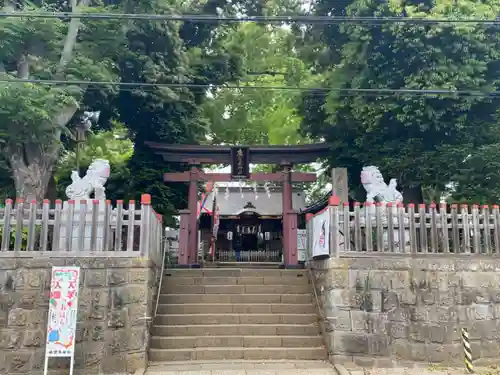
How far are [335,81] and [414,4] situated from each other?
119 inches

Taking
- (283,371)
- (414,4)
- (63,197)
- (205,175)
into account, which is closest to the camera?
(283,371)

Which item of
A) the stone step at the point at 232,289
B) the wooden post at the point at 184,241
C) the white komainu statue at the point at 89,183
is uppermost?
the white komainu statue at the point at 89,183

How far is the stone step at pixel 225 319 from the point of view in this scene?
10.3 metres

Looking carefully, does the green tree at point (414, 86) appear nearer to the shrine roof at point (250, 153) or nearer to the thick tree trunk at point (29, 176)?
the shrine roof at point (250, 153)

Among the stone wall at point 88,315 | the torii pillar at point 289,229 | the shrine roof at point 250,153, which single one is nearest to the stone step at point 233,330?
the stone wall at point 88,315

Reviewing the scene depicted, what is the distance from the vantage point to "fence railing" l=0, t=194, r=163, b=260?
9070 millimetres

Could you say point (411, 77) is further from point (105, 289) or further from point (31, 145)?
point (31, 145)

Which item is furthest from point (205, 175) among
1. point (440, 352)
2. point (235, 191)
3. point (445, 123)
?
point (235, 191)

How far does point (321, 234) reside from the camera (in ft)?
35.0

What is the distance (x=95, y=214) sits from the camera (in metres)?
9.31

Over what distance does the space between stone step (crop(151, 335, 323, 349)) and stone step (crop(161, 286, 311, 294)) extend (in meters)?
1.73

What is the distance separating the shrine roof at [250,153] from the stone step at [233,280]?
4.88 meters

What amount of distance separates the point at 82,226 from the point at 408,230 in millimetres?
6598

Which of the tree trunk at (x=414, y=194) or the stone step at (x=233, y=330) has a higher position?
the tree trunk at (x=414, y=194)
